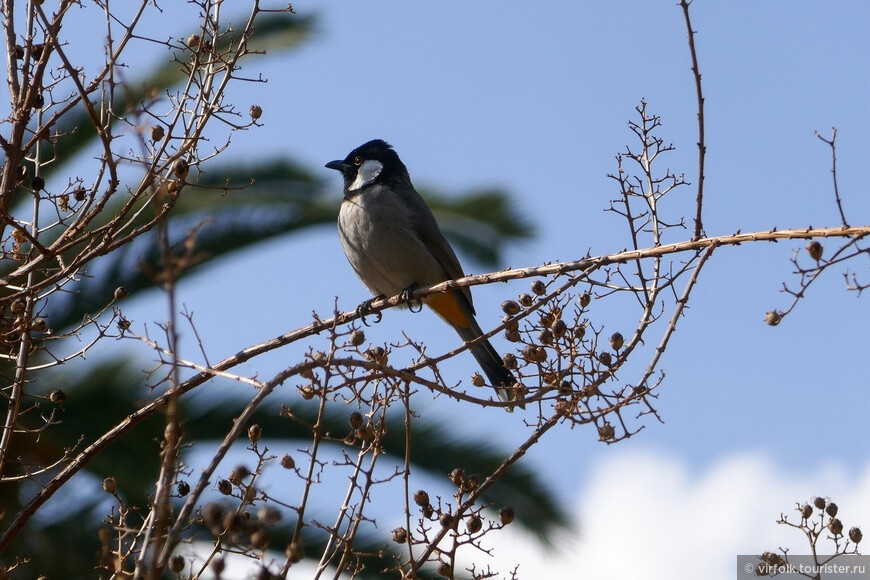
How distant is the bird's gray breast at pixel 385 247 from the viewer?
5738mm

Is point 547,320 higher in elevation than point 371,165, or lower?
lower

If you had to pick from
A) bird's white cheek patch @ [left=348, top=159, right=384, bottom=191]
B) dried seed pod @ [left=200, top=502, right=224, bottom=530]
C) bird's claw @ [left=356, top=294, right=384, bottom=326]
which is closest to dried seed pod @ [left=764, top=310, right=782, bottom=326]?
dried seed pod @ [left=200, top=502, right=224, bottom=530]

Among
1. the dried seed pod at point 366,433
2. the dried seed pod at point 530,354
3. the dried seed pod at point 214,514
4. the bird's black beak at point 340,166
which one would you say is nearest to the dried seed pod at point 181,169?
the dried seed pod at point 366,433

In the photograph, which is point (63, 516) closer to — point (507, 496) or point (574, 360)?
point (507, 496)

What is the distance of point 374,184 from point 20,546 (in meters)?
4.79

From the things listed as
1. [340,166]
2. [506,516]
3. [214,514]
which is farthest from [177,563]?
[340,166]

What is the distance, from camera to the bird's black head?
6367 mm

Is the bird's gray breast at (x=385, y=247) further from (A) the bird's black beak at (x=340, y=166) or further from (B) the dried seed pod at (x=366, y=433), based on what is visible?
(B) the dried seed pod at (x=366, y=433)

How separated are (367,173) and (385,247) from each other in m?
0.84

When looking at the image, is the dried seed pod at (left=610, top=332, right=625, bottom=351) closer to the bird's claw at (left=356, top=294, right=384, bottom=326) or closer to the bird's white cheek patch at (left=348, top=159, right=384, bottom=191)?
the bird's claw at (left=356, top=294, right=384, bottom=326)

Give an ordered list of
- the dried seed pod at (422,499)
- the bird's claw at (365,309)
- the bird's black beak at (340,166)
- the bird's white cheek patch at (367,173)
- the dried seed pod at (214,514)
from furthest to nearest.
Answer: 1. the bird's black beak at (340,166)
2. the bird's white cheek patch at (367,173)
3. the bird's claw at (365,309)
4. the dried seed pod at (422,499)
5. the dried seed pod at (214,514)

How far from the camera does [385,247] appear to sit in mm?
5730

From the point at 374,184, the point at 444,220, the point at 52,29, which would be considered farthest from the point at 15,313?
the point at 444,220

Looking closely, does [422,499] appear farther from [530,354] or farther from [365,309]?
[365,309]
